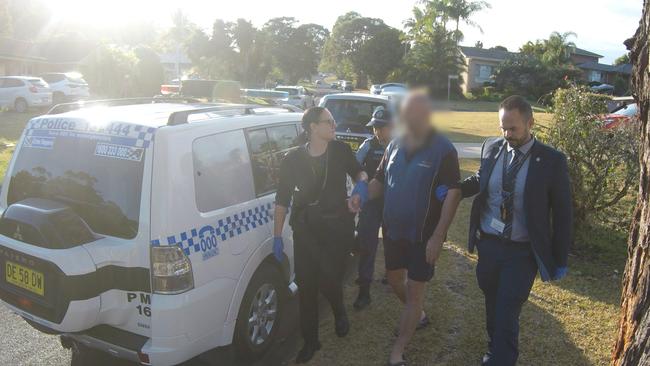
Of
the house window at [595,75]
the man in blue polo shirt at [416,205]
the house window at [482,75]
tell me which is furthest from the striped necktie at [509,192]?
the house window at [595,75]

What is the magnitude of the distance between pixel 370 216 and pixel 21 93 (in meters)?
20.8

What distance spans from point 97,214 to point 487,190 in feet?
7.90

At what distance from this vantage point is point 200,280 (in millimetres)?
2920

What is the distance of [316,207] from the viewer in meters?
3.47

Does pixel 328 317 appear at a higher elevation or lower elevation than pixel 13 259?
lower

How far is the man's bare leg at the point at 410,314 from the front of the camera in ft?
11.0

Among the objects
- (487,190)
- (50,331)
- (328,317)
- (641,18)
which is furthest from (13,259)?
(641,18)

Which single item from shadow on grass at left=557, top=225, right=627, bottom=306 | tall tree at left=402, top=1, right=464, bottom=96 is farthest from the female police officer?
shadow on grass at left=557, top=225, right=627, bottom=306

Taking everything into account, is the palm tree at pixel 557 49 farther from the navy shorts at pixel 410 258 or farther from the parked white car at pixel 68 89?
the navy shorts at pixel 410 258

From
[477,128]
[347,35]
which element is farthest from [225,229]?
[347,35]

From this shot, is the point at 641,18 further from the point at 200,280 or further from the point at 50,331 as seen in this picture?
the point at 50,331

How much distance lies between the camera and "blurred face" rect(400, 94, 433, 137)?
272cm

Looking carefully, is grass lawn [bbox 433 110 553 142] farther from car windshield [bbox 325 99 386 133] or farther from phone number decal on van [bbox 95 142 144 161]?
phone number decal on van [bbox 95 142 144 161]

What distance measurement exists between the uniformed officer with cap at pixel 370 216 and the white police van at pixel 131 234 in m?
1.35
